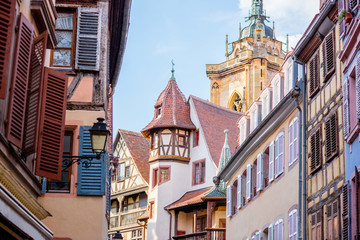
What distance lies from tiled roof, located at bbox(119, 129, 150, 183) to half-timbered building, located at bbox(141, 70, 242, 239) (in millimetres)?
4286

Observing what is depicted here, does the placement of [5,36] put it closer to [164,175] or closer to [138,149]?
[164,175]

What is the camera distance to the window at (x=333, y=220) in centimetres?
1691

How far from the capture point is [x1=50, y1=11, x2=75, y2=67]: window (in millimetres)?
17141

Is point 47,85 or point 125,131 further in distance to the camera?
point 125,131

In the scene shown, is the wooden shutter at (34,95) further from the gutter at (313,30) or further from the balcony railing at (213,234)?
the balcony railing at (213,234)

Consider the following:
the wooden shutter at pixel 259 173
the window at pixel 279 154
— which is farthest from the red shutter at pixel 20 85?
the wooden shutter at pixel 259 173

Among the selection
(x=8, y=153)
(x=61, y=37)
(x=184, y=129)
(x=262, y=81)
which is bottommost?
(x=8, y=153)

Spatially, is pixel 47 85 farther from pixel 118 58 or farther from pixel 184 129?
pixel 184 129

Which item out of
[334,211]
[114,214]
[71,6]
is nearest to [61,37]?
[71,6]

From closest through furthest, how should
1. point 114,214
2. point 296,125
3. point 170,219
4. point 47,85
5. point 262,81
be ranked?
point 47,85 → point 296,125 → point 170,219 → point 114,214 → point 262,81

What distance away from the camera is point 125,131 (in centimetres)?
5472

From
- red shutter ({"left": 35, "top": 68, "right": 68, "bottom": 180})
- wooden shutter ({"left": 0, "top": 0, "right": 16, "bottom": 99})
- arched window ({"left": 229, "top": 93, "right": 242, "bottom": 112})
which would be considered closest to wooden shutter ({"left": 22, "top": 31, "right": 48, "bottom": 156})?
red shutter ({"left": 35, "top": 68, "right": 68, "bottom": 180})

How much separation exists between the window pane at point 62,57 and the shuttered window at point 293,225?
7616 mm

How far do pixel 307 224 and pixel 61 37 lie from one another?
767 cm
